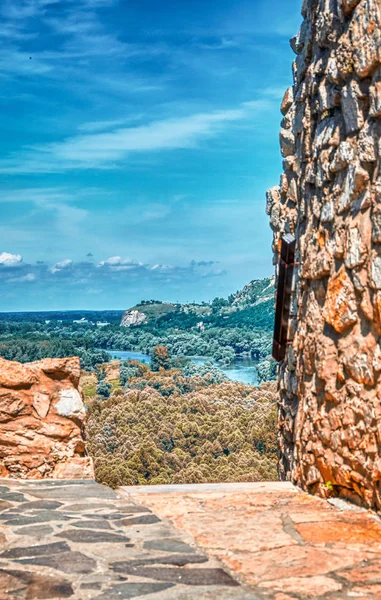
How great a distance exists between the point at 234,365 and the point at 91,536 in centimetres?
3055

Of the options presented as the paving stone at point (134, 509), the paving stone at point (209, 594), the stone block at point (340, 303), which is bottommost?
the paving stone at point (209, 594)

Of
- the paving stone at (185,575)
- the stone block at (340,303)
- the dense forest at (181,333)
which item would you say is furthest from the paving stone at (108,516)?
the dense forest at (181,333)

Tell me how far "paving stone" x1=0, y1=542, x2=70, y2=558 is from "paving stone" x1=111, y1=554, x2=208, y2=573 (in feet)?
1.25

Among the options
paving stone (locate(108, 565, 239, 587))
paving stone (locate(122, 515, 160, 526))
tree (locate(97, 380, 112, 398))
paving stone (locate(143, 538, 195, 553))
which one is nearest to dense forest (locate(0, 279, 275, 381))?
tree (locate(97, 380, 112, 398))

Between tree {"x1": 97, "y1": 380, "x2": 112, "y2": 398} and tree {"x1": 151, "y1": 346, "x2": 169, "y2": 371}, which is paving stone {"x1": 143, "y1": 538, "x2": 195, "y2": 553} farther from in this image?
tree {"x1": 151, "y1": 346, "x2": 169, "y2": 371}

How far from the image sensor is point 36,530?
4.00 metres

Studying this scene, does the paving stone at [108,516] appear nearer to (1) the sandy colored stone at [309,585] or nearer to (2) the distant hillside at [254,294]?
(1) the sandy colored stone at [309,585]

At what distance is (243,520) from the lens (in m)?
4.38

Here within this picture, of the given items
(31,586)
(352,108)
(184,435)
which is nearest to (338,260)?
(352,108)

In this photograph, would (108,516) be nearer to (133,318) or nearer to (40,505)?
(40,505)

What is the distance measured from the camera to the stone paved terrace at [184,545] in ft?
10.0

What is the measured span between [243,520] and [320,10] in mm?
3798

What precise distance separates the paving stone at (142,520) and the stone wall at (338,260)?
1317mm

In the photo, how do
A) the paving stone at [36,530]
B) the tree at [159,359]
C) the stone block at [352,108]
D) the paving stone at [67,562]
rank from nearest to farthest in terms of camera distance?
1. the paving stone at [67,562]
2. the paving stone at [36,530]
3. the stone block at [352,108]
4. the tree at [159,359]
